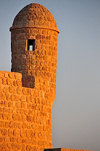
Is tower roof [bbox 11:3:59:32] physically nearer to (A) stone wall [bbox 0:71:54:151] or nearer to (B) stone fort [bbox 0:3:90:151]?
(B) stone fort [bbox 0:3:90:151]

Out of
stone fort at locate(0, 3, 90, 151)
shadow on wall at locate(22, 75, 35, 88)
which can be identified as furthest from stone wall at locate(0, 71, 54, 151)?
shadow on wall at locate(22, 75, 35, 88)

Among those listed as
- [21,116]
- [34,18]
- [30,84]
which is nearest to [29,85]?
[30,84]

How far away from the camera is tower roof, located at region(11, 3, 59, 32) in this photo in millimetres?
25938

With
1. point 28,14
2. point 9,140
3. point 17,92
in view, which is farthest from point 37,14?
point 9,140

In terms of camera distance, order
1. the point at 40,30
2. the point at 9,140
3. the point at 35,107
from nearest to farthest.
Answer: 1. the point at 9,140
2. the point at 35,107
3. the point at 40,30

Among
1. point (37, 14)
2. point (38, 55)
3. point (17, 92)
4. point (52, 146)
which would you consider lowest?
point (52, 146)

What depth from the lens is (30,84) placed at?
24.6 meters

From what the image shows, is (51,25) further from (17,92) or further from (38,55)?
(17,92)

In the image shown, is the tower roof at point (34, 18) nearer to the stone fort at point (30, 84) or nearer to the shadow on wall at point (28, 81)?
the stone fort at point (30, 84)

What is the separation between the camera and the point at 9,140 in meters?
22.7

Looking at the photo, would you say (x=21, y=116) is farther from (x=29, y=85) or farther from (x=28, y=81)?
(x=28, y=81)

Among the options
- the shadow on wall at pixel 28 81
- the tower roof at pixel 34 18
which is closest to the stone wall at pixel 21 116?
the shadow on wall at pixel 28 81

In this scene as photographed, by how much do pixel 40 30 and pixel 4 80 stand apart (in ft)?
12.5

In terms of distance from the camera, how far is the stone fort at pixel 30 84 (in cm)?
2295
